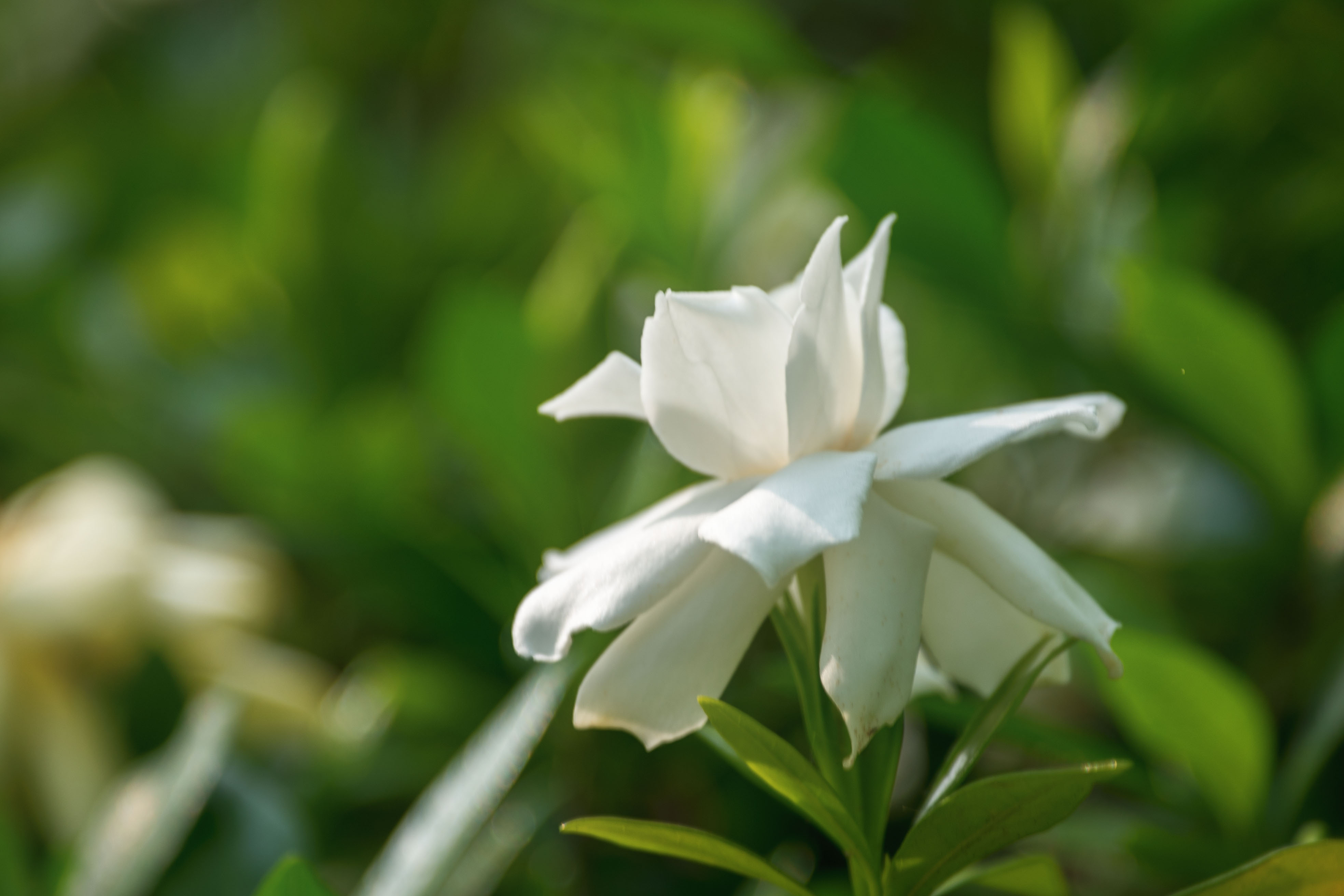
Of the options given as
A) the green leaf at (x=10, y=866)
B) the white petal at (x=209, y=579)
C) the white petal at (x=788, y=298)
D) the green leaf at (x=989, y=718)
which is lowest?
the white petal at (x=209, y=579)

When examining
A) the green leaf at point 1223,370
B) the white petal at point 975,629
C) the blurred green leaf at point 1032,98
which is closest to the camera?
the white petal at point 975,629

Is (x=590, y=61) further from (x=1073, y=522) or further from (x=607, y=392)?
(x=607, y=392)

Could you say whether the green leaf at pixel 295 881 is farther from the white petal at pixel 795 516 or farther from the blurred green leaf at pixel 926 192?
the blurred green leaf at pixel 926 192

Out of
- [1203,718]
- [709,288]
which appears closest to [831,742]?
[1203,718]

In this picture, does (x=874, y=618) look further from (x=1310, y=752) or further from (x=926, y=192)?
(x=926, y=192)

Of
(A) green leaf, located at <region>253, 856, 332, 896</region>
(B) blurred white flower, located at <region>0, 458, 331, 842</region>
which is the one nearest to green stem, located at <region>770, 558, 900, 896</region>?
(A) green leaf, located at <region>253, 856, 332, 896</region>

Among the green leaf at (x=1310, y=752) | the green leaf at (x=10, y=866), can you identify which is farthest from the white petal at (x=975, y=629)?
the green leaf at (x=10, y=866)

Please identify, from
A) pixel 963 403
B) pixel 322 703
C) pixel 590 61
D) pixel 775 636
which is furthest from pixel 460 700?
pixel 590 61
